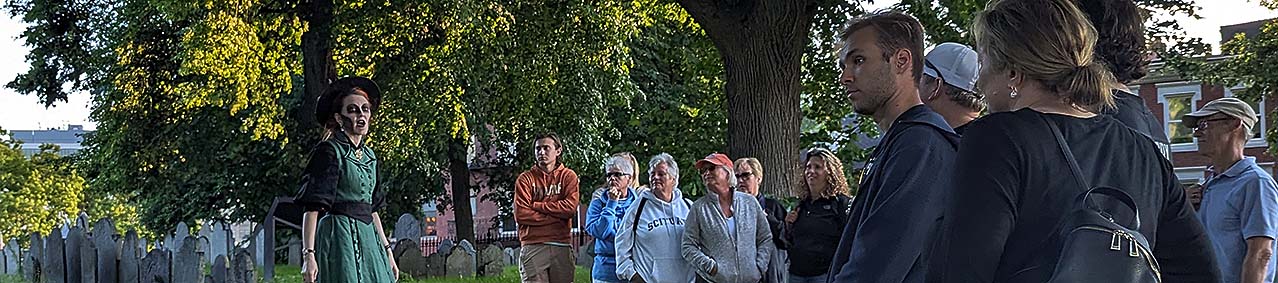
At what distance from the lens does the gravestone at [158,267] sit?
12523 mm

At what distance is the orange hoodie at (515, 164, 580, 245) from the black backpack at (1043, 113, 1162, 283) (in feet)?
26.7

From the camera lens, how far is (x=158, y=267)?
494 inches

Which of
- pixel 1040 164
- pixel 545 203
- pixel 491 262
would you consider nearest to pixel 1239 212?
pixel 1040 164

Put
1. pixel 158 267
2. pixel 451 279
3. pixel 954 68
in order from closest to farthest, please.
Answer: pixel 954 68
pixel 158 267
pixel 451 279

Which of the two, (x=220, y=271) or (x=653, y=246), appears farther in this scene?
(x=220, y=271)

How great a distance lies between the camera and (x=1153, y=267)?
8.49ft

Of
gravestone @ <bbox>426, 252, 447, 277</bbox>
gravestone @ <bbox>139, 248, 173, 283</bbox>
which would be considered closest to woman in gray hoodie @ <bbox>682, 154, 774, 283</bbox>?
gravestone @ <bbox>139, 248, 173, 283</bbox>

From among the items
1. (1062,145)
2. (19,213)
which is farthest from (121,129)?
(19,213)

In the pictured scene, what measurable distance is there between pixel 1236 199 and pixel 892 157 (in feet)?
9.37

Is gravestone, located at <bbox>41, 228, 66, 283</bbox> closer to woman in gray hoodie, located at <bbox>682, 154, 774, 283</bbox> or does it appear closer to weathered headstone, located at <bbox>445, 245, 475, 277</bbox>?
weathered headstone, located at <bbox>445, 245, 475, 277</bbox>

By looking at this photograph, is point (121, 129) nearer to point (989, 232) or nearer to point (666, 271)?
point (666, 271)

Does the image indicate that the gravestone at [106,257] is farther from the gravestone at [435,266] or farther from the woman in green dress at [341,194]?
the woman in green dress at [341,194]

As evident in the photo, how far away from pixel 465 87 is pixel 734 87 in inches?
319

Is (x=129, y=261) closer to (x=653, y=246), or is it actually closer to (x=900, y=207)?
(x=653, y=246)
